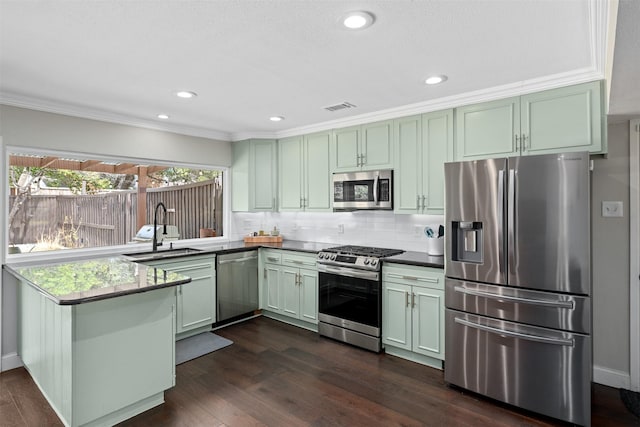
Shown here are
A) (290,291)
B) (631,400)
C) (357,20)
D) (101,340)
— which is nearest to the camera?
(357,20)

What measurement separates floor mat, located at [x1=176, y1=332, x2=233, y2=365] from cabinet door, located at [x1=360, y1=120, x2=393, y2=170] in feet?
7.91

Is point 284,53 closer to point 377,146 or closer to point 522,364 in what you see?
point 377,146

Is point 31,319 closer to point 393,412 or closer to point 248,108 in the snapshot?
point 248,108

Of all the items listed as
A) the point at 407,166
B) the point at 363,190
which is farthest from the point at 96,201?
the point at 407,166

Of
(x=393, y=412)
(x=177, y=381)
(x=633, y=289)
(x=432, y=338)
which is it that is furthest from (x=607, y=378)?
(x=177, y=381)

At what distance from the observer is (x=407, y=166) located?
3.59 meters

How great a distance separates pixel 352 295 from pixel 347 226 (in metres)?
1.10

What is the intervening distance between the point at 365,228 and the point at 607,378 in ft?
8.32

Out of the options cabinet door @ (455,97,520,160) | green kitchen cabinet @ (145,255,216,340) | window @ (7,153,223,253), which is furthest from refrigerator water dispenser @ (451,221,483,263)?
window @ (7,153,223,253)

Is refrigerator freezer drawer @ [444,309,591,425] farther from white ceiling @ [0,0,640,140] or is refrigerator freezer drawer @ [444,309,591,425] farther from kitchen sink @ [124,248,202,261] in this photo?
kitchen sink @ [124,248,202,261]

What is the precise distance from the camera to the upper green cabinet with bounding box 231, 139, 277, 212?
476 cm

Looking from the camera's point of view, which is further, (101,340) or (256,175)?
(256,175)

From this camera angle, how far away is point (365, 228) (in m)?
4.29

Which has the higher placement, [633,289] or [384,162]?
[384,162]
